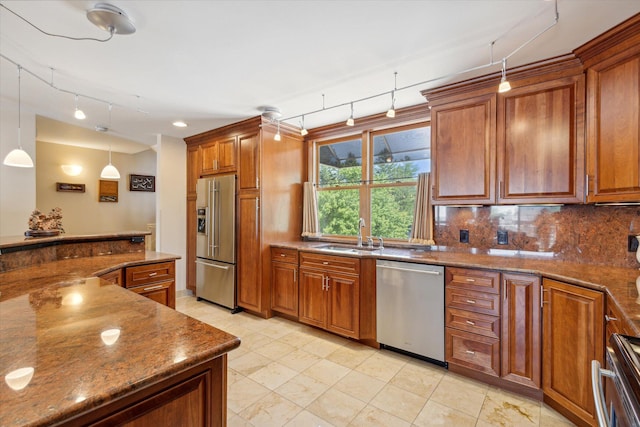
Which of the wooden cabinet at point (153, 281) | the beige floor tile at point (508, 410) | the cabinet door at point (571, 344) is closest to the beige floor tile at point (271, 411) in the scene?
the beige floor tile at point (508, 410)

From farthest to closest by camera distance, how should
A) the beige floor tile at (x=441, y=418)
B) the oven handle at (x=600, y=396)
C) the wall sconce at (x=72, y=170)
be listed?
1. the wall sconce at (x=72, y=170)
2. the beige floor tile at (x=441, y=418)
3. the oven handle at (x=600, y=396)

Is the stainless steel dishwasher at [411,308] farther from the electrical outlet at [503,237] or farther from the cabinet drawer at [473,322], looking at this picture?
the electrical outlet at [503,237]

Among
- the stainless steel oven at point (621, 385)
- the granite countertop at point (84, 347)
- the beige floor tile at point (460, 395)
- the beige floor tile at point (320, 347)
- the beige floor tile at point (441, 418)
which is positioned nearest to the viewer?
the granite countertop at point (84, 347)

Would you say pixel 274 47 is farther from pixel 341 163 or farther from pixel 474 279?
pixel 474 279

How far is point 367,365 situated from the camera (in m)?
2.52

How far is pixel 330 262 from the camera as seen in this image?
9.99ft

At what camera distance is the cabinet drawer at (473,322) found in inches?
85.0

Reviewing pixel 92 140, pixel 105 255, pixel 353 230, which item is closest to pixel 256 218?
pixel 353 230

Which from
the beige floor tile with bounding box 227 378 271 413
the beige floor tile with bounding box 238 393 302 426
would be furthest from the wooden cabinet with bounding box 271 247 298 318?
the beige floor tile with bounding box 238 393 302 426

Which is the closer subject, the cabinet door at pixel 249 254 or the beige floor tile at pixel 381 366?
the beige floor tile at pixel 381 366

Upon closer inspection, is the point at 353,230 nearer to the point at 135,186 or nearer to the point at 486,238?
the point at 486,238

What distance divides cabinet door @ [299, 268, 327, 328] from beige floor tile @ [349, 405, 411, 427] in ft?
3.99

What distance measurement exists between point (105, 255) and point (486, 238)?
3.66m

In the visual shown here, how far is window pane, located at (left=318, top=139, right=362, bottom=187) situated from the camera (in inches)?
146
